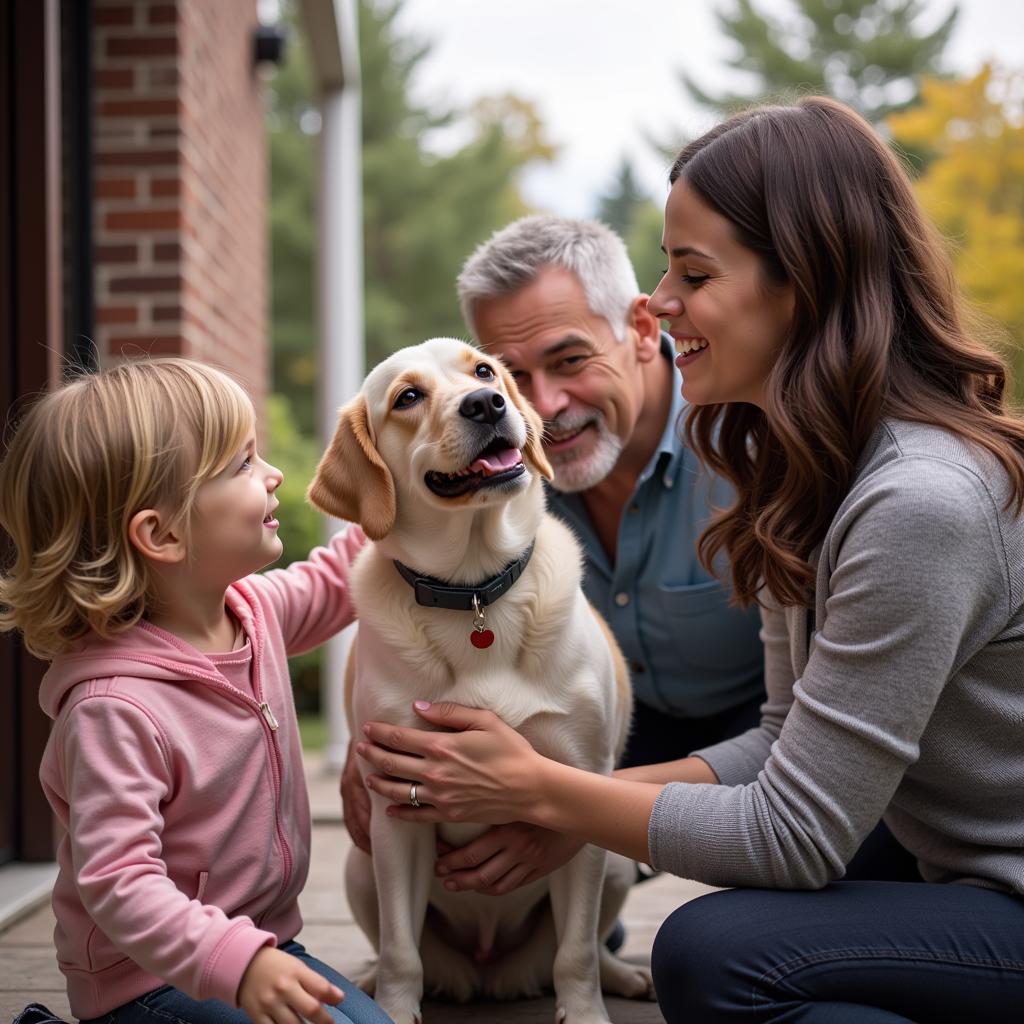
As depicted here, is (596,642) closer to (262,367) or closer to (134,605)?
(134,605)

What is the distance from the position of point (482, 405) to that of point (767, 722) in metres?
0.90

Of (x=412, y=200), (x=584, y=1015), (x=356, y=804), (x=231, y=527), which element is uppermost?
(x=412, y=200)

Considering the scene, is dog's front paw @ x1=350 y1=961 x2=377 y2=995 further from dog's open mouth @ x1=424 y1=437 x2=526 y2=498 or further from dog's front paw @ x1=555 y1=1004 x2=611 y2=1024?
dog's open mouth @ x1=424 y1=437 x2=526 y2=498

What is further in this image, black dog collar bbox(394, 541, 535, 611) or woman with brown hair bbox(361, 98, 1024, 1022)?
black dog collar bbox(394, 541, 535, 611)

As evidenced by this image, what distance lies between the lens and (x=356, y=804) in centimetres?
241

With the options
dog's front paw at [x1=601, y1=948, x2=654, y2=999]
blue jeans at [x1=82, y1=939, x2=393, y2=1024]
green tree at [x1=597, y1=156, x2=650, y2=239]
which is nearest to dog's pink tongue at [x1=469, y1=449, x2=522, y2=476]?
blue jeans at [x1=82, y1=939, x2=393, y2=1024]

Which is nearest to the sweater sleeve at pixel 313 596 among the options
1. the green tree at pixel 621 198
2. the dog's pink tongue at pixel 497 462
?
the dog's pink tongue at pixel 497 462

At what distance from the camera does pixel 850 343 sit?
6.34ft

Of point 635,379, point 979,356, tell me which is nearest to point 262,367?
point 635,379

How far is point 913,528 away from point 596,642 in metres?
0.73

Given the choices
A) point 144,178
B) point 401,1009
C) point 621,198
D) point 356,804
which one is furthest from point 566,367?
point 621,198

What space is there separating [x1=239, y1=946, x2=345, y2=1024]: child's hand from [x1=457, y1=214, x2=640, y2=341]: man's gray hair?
5.62 feet

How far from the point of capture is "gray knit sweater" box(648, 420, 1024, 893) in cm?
174

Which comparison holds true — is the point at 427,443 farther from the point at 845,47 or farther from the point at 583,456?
the point at 845,47
